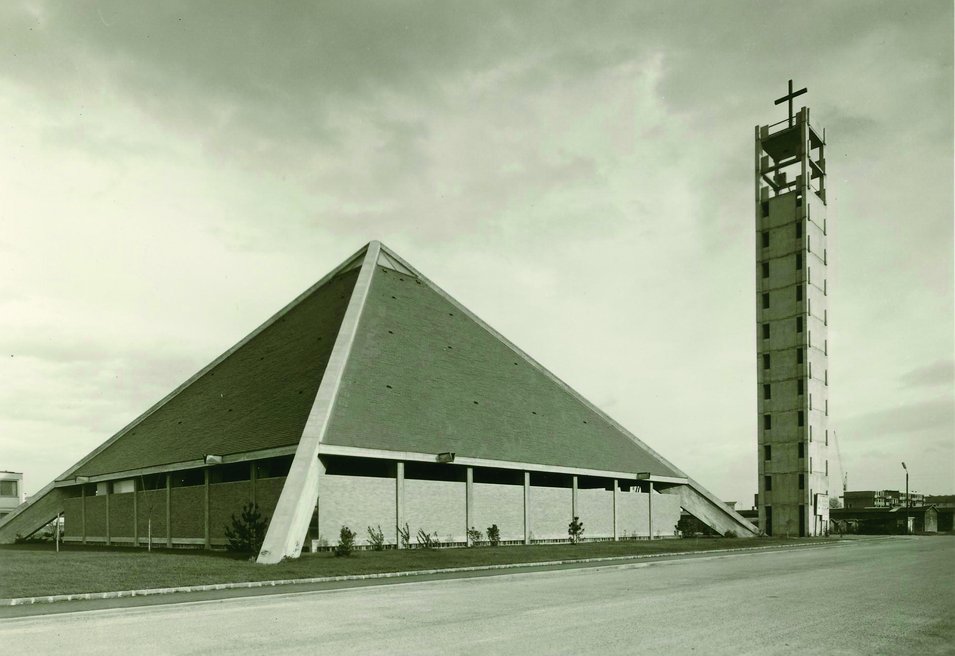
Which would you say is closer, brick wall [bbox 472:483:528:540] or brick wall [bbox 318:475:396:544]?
brick wall [bbox 318:475:396:544]

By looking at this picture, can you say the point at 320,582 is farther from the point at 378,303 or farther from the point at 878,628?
the point at 378,303

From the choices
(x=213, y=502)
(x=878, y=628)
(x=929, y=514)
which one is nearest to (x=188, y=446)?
(x=213, y=502)

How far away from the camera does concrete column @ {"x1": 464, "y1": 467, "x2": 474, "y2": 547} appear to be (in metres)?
33.9

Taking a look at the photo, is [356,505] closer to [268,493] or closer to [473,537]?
[268,493]

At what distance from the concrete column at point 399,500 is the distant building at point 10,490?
64.4 meters

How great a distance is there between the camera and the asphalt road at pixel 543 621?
9.95 metres

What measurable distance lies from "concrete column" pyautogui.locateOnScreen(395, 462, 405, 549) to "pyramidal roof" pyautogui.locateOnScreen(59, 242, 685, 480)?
0.96m

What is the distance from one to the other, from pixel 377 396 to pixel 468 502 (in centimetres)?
595

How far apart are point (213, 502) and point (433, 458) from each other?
9.66 metres

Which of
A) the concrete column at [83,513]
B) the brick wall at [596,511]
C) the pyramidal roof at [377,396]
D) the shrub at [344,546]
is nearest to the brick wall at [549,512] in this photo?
the brick wall at [596,511]

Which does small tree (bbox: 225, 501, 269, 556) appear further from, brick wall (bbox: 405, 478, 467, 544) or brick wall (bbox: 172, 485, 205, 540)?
brick wall (bbox: 405, 478, 467, 544)

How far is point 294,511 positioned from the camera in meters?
26.0

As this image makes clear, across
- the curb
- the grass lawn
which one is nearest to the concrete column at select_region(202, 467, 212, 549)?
the grass lawn

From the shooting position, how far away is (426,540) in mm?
31953
